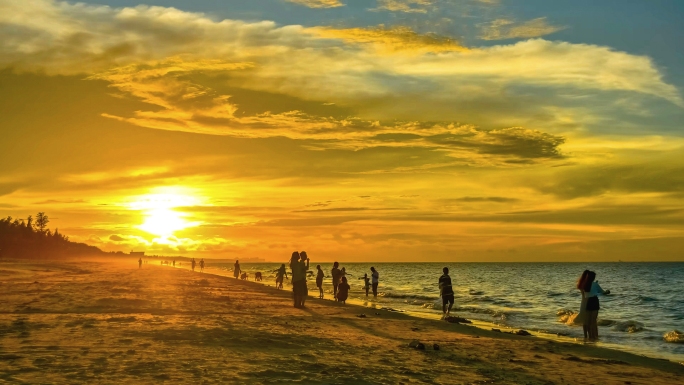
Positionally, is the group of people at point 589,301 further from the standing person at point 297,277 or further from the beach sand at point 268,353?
the standing person at point 297,277

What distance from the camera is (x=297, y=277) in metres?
27.0

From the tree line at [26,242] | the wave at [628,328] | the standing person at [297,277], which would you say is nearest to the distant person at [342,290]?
the standing person at [297,277]

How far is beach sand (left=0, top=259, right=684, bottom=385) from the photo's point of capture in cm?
1027

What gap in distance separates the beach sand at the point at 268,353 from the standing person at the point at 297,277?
5.02 meters

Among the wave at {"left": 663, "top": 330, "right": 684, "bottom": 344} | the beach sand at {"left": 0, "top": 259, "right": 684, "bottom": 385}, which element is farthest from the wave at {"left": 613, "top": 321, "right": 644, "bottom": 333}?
the beach sand at {"left": 0, "top": 259, "right": 684, "bottom": 385}

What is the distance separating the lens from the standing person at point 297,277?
26778 mm

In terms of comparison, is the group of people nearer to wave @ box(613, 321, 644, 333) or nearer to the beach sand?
the beach sand

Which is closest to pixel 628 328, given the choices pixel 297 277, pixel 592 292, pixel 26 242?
pixel 592 292

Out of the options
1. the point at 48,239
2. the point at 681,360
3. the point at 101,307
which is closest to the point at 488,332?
the point at 681,360

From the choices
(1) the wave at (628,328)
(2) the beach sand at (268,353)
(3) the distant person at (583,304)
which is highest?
(3) the distant person at (583,304)

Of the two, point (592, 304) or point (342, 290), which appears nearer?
point (592, 304)

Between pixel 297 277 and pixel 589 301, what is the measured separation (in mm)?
12589

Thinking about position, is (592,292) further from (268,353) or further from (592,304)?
(268,353)

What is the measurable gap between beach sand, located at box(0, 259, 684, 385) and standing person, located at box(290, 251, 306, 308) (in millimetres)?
5020
